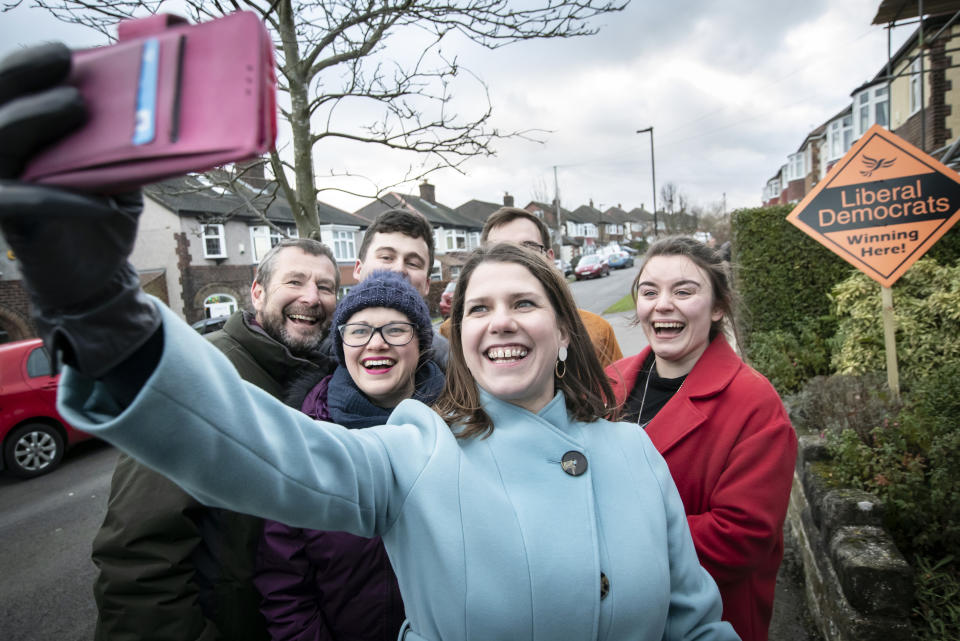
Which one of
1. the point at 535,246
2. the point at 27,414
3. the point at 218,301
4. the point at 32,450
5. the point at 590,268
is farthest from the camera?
the point at 590,268

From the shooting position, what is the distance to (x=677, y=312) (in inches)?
91.7

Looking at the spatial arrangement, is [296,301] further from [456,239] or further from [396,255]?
[456,239]

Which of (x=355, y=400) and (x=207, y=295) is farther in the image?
(x=207, y=295)

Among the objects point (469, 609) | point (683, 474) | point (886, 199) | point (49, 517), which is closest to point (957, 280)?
point (886, 199)

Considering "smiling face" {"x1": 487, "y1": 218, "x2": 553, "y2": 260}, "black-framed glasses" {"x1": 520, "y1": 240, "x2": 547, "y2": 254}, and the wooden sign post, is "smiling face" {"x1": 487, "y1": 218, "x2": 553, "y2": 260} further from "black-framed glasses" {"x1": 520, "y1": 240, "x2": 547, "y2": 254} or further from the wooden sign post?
the wooden sign post

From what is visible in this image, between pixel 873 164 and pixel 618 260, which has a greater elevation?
pixel 618 260

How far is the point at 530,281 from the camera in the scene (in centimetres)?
167

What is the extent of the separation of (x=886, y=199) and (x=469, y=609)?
5.52 metres

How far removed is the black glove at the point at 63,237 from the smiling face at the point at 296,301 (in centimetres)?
184

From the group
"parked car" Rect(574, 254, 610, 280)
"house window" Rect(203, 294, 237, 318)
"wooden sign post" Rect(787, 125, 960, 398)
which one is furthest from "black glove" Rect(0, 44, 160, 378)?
"parked car" Rect(574, 254, 610, 280)

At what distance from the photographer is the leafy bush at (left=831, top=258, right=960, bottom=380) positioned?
500 centimetres

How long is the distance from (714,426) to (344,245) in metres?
31.4

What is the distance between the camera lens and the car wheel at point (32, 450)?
6.40m

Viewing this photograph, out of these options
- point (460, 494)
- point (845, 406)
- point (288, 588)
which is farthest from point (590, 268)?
point (460, 494)
